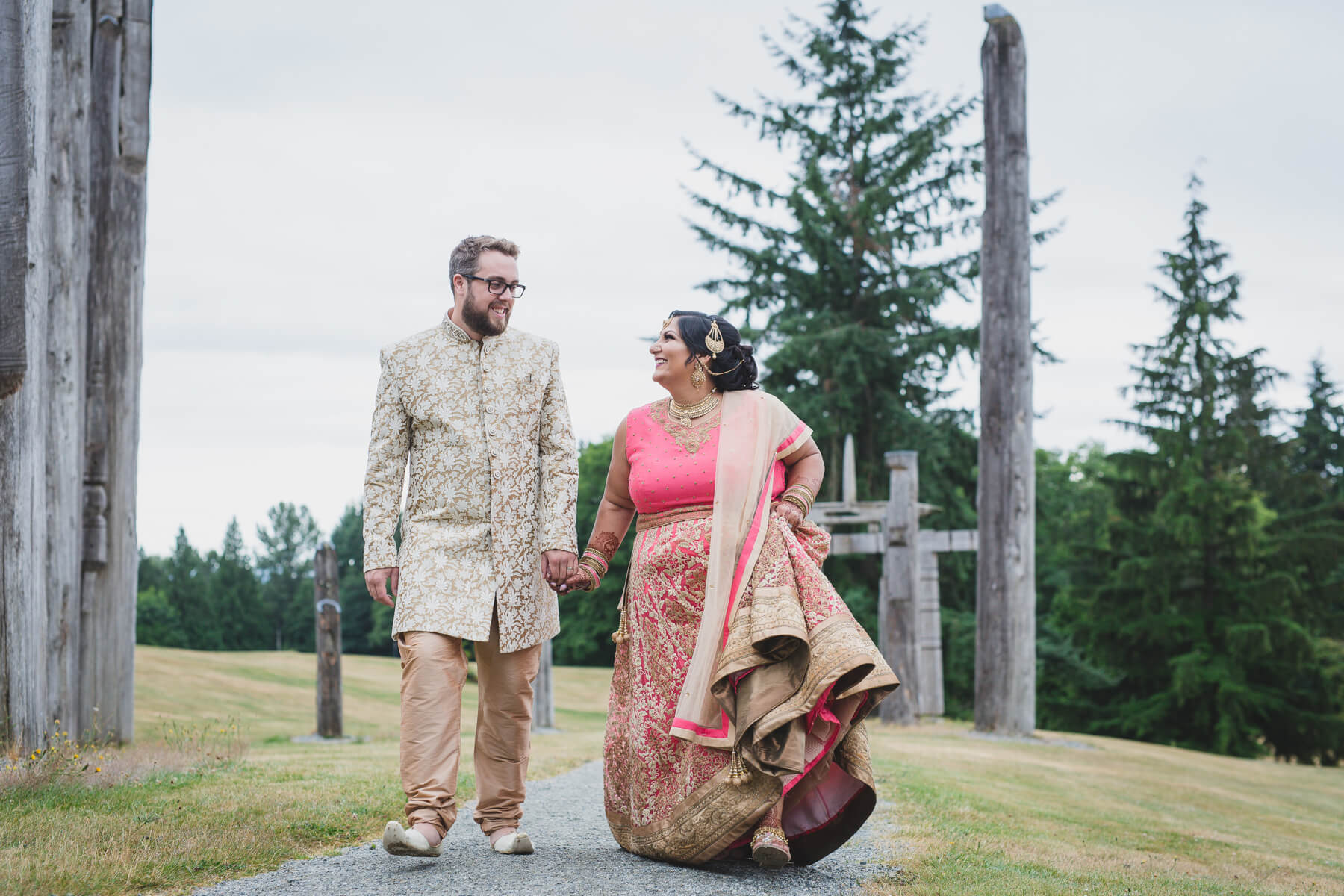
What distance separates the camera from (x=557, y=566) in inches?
167

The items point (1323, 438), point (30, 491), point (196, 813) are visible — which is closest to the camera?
point (196, 813)

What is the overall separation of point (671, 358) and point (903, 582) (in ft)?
28.4

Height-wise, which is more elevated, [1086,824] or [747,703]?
[747,703]

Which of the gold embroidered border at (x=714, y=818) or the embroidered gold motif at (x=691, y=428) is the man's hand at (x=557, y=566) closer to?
the embroidered gold motif at (x=691, y=428)

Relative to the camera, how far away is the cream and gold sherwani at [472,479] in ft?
13.7

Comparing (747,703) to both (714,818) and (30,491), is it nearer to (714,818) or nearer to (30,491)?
(714,818)

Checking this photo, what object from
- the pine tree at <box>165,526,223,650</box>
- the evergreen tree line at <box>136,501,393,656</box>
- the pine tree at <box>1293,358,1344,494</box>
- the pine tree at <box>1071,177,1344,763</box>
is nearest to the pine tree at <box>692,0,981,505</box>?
the pine tree at <box>1071,177,1344,763</box>

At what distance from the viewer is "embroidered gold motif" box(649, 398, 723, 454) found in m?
4.42

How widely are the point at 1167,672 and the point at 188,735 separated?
2338 cm

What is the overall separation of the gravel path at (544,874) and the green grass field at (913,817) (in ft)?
0.60

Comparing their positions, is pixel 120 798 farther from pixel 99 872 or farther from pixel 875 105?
pixel 875 105

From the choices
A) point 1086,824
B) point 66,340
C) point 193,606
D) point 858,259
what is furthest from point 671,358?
point 193,606

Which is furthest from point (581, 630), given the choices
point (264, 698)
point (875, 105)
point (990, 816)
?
point (990, 816)

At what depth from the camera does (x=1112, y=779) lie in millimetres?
9555
